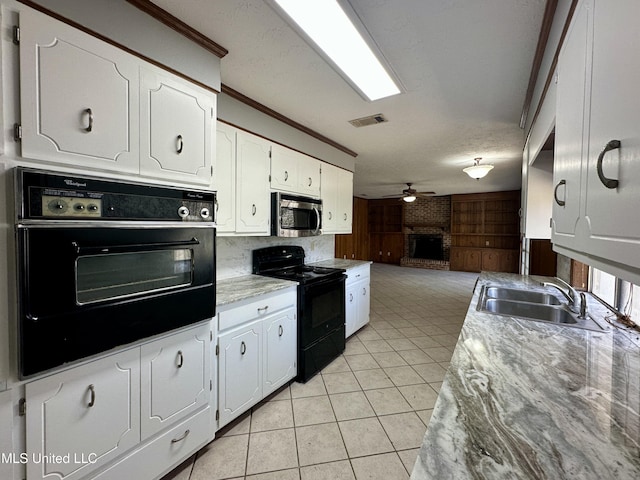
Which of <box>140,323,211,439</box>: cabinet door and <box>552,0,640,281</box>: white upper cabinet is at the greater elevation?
<box>552,0,640,281</box>: white upper cabinet

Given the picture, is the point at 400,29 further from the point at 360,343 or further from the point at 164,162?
the point at 360,343

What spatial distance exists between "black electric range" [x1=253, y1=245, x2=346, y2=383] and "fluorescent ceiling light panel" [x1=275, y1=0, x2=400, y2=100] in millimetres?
1666

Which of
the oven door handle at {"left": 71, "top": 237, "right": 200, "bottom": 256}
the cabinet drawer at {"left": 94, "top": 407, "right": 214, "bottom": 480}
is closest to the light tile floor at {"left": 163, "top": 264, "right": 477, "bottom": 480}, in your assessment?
the cabinet drawer at {"left": 94, "top": 407, "right": 214, "bottom": 480}

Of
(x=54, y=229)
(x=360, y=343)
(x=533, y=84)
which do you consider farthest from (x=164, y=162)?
(x=360, y=343)

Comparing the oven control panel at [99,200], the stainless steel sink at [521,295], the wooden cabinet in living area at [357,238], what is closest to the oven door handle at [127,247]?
the oven control panel at [99,200]

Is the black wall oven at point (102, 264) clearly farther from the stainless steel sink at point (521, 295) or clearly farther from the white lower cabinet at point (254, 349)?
the stainless steel sink at point (521, 295)

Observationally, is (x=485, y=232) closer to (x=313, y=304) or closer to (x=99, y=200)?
(x=313, y=304)

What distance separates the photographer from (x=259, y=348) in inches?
82.7

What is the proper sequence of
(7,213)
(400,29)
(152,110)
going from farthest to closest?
(400,29)
(152,110)
(7,213)

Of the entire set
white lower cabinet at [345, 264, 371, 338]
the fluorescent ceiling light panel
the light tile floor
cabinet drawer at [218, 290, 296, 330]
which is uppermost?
the fluorescent ceiling light panel

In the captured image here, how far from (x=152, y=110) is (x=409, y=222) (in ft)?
29.3

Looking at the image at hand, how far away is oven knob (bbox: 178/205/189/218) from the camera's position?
1.49 metres

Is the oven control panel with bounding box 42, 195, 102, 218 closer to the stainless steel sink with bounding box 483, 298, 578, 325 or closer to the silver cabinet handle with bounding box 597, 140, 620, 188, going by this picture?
the silver cabinet handle with bounding box 597, 140, 620, 188

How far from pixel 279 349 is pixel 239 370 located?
41cm
